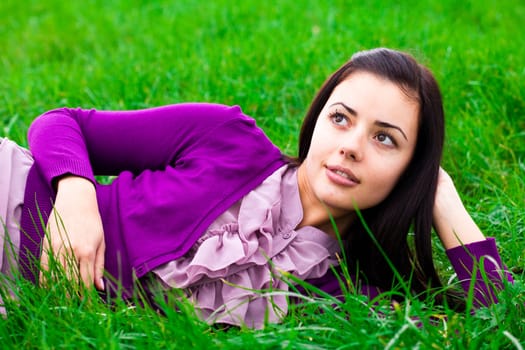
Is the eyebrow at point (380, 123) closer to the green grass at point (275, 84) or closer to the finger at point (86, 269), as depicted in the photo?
the green grass at point (275, 84)

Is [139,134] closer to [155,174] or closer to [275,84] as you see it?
[155,174]

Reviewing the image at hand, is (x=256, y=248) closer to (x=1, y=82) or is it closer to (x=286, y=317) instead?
(x=286, y=317)

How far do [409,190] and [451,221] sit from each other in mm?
175

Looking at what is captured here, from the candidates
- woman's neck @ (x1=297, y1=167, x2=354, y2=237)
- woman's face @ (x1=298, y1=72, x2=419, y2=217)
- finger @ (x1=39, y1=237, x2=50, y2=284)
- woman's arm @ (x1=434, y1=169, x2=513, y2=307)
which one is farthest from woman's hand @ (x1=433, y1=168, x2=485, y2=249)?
finger @ (x1=39, y1=237, x2=50, y2=284)

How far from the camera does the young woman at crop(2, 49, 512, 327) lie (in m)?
2.09

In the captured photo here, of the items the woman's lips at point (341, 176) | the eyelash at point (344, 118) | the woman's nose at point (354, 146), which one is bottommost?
the woman's lips at point (341, 176)

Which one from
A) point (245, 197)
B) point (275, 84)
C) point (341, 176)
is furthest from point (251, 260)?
point (275, 84)

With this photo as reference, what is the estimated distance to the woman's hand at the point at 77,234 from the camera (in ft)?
6.56

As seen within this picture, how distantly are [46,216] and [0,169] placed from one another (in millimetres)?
202

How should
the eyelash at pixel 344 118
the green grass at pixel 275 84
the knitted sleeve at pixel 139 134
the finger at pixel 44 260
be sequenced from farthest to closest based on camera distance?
the knitted sleeve at pixel 139 134
the eyelash at pixel 344 118
the finger at pixel 44 260
the green grass at pixel 275 84

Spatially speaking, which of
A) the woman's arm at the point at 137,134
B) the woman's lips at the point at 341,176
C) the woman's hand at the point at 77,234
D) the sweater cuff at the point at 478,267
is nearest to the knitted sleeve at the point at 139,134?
the woman's arm at the point at 137,134

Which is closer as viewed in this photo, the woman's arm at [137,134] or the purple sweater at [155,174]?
the purple sweater at [155,174]

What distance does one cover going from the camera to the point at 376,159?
217cm

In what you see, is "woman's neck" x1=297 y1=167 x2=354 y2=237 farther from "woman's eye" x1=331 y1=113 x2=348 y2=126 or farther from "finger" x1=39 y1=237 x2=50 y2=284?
"finger" x1=39 y1=237 x2=50 y2=284
